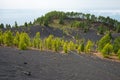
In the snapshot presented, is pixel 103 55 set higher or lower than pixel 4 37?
lower

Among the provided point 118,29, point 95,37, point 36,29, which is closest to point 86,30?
point 95,37

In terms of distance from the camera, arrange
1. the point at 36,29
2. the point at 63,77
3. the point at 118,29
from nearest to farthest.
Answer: the point at 63,77 → the point at 36,29 → the point at 118,29

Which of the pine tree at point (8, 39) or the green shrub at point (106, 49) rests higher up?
the pine tree at point (8, 39)

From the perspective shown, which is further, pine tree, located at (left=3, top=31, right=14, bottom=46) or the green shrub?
the green shrub

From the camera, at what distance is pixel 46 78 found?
4509cm

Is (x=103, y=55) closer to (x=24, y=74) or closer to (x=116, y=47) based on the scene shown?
(x=116, y=47)

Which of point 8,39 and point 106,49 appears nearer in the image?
point 8,39

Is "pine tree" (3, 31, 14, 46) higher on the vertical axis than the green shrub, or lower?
higher

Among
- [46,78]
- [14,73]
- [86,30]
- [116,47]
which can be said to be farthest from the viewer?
[86,30]

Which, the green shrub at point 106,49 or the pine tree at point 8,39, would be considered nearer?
the pine tree at point 8,39

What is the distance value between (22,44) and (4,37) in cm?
1267

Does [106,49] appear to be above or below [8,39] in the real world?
below

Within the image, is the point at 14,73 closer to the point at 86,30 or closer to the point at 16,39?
the point at 16,39

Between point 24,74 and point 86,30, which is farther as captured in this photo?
point 86,30
